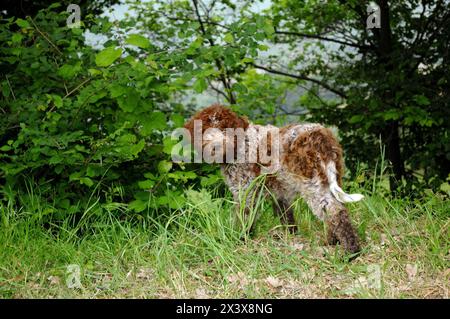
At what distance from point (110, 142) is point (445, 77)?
408 cm

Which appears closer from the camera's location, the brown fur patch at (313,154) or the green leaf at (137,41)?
the brown fur patch at (313,154)

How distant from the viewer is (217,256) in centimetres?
423

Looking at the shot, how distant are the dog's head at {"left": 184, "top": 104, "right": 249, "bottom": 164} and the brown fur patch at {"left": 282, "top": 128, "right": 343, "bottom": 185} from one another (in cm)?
44

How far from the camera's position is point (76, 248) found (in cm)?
478

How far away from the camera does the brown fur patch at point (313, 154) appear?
4105mm

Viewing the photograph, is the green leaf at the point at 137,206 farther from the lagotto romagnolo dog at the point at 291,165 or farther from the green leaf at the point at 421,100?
the green leaf at the point at 421,100

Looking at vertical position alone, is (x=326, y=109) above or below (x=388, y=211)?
above

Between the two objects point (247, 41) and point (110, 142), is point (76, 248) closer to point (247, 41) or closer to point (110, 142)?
point (110, 142)

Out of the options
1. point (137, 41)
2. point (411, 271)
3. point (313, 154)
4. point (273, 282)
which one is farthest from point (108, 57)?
point (411, 271)

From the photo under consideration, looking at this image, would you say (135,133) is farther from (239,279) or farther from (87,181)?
(239,279)

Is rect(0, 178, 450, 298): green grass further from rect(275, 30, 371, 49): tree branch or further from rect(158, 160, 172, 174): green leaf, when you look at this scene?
rect(275, 30, 371, 49): tree branch

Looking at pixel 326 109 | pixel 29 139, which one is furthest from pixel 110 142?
pixel 326 109

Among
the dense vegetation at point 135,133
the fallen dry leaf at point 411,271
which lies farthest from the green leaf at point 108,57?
the fallen dry leaf at point 411,271

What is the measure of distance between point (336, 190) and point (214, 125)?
101 centimetres
